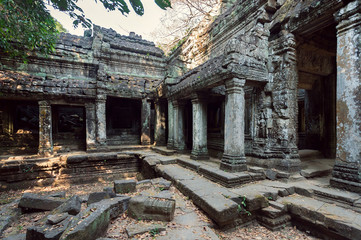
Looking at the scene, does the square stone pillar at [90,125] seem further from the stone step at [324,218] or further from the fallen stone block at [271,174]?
the stone step at [324,218]

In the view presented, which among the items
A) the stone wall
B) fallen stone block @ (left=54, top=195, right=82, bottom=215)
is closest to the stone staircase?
fallen stone block @ (left=54, top=195, right=82, bottom=215)

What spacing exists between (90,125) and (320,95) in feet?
32.7

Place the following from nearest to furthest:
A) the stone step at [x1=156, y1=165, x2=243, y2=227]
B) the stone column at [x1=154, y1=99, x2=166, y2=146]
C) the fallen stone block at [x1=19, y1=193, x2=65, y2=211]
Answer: the stone step at [x1=156, y1=165, x2=243, y2=227] → the fallen stone block at [x1=19, y1=193, x2=65, y2=211] → the stone column at [x1=154, y1=99, x2=166, y2=146]

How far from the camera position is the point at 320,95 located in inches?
257

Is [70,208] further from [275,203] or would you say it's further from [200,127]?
[200,127]

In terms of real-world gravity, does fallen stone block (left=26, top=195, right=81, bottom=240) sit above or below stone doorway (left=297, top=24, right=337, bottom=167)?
below

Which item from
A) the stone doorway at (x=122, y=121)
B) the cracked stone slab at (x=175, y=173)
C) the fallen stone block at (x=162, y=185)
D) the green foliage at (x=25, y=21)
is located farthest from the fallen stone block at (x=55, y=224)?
the stone doorway at (x=122, y=121)

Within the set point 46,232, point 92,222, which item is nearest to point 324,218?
point 92,222

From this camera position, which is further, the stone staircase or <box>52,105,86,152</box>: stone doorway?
<box>52,105,86,152</box>: stone doorway

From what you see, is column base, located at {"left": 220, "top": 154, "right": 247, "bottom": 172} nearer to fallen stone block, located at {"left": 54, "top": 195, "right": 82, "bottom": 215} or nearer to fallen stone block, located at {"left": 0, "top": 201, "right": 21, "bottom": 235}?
fallen stone block, located at {"left": 54, "top": 195, "right": 82, "bottom": 215}

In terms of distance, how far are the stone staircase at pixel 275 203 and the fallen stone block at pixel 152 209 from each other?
0.73 metres

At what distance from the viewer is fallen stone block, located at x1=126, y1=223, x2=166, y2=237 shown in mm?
2604

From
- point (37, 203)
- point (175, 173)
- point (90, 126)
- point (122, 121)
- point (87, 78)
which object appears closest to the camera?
point (37, 203)

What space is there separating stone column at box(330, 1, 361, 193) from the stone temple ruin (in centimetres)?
2
